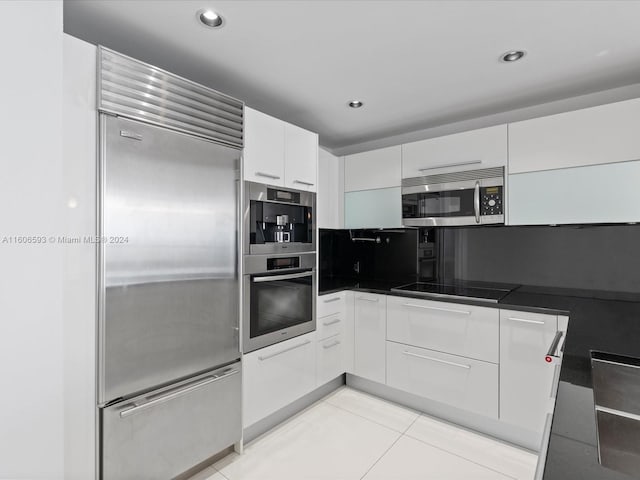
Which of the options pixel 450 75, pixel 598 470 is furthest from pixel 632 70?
pixel 598 470

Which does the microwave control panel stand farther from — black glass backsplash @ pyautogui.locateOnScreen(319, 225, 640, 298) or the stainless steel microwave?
black glass backsplash @ pyautogui.locateOnScreen(319, 225, 640, 298)

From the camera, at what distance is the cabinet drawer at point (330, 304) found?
2.55 metres

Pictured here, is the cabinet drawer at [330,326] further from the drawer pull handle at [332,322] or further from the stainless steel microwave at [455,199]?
the stainless steel microwave at [455,199]

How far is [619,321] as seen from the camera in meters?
1.60

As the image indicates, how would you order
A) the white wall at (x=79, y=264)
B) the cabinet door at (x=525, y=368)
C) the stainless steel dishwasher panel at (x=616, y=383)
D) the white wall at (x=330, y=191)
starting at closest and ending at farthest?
1. the stainless steel dishwasher panel at (x=616, y=383)
2. the white wall at (x=79, y=264)
3. the cabinet door at (x=525, y=368)
4. the white wall at (x=330, y=191)

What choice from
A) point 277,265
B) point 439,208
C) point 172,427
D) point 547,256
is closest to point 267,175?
point 277,265

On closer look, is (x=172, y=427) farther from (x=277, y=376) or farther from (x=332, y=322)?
(x=332, y=322)

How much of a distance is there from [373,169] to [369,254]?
33.7 inches

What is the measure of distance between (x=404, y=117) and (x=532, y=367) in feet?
6.71

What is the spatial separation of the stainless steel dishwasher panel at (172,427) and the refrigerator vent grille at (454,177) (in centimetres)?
194

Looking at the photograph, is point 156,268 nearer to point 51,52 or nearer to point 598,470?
point 51,52

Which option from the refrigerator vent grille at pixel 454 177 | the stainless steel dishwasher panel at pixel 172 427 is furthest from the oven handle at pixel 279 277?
the refrigerator vent grille at pixel 454 177

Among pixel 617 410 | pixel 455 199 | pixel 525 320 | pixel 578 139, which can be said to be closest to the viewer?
pixel 617 410

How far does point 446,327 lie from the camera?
228 centimetres
